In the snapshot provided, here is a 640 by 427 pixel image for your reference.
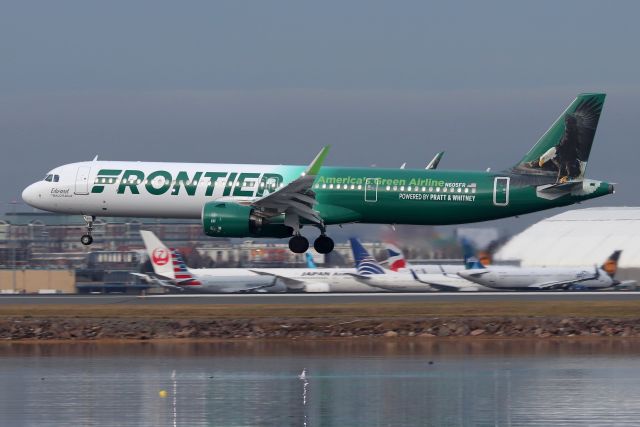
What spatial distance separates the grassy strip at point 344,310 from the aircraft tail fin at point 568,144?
6337mm

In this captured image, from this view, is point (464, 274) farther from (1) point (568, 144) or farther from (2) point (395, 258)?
(1) point (568, 144)

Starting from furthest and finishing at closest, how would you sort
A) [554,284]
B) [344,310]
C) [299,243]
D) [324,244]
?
1. [554,284]
2. [324,244]
3. [299,243]
4. [344,310]

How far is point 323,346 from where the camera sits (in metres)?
43.3

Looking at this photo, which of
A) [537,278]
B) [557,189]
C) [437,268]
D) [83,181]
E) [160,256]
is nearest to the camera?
[557,189]

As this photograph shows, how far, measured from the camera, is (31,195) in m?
59.5

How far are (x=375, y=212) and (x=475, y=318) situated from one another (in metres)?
10.3

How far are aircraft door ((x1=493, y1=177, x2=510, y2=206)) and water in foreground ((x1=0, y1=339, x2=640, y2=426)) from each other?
40.6 feet

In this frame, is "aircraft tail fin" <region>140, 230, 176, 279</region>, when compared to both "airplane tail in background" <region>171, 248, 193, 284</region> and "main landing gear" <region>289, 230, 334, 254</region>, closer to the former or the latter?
"airplane tail in background" <region>171, 248, 193, 284</region>

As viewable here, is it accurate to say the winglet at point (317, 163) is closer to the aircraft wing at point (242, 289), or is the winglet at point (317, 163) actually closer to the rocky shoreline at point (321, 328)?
the rocky shoreline at point (321, 328)

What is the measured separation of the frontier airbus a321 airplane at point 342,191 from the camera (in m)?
55.6

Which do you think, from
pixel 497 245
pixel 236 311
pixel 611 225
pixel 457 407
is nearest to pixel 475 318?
pixel 236 311

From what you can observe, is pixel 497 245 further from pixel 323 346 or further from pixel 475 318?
pixel 323 346

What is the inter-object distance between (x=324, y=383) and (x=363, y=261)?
130 feet

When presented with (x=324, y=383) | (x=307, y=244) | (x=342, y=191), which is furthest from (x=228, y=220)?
(x=324, y=383)
